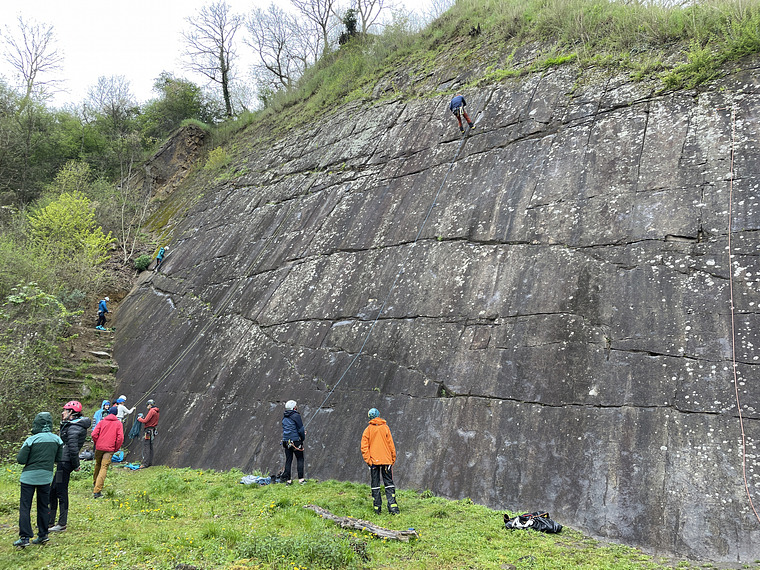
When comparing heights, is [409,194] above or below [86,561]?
above

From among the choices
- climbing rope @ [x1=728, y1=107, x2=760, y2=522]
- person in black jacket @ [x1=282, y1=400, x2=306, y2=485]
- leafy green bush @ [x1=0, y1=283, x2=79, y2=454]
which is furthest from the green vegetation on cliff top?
leafy green bush @ [x1=0, y1=283, x2=79, y2=454]

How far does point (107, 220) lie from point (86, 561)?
19534 millimetres

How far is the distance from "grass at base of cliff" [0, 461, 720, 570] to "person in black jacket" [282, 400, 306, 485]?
31 centimetres

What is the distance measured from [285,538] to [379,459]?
1.46 m

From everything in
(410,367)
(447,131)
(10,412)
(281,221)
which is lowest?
(10,412)

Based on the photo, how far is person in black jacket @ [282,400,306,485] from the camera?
709 cm

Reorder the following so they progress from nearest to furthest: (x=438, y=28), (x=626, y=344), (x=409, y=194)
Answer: (x=626, y=344) → (x=409, y=194) → (x=438, y=28)

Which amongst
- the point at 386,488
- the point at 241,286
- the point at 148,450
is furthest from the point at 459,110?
the point at 148,450

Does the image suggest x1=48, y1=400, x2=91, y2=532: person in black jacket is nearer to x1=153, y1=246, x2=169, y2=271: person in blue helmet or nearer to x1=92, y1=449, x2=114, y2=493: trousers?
x1=92, y1=449, x2=114, y2=493: trousers

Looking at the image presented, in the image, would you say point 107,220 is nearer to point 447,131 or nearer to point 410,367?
point 447,131

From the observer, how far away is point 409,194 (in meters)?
10.5

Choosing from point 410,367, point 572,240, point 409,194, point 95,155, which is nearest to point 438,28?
point 409,194

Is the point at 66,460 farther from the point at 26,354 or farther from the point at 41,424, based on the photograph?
the point at 26,354

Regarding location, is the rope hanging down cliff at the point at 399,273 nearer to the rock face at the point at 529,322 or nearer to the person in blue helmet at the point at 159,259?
the rock face at the point at 529,322
